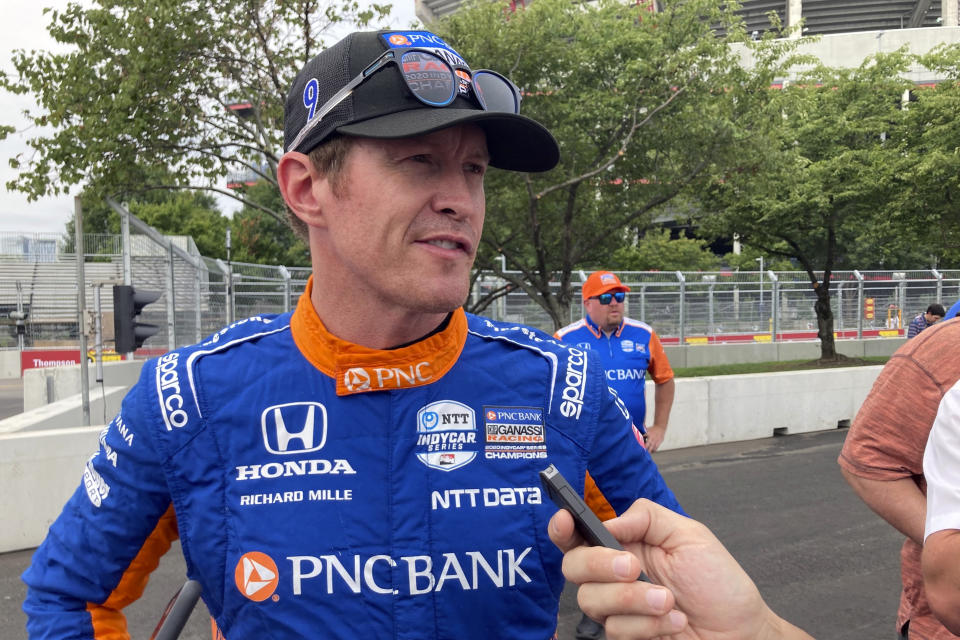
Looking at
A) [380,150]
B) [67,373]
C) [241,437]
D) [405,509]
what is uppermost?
[380,150]

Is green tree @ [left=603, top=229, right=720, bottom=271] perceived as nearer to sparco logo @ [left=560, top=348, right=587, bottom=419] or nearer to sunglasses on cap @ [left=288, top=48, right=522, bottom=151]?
sparco logo @ [left=560, top=348, right=587, bottom=419]

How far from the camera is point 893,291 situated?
22.1 metres

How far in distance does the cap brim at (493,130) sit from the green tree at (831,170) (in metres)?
15.3

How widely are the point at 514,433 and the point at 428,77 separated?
2.16 feet

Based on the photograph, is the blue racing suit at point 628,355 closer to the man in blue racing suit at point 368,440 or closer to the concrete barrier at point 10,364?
the man in blue racing suit at point 368,440

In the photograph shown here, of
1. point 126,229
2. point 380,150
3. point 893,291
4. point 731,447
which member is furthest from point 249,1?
point 893,291

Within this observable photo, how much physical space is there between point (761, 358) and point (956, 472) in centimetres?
2122

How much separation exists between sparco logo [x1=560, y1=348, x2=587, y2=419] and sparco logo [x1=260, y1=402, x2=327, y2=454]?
451 mm

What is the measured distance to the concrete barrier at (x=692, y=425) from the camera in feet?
21.6

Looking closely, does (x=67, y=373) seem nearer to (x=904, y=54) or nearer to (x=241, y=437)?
(x=241, y=437)

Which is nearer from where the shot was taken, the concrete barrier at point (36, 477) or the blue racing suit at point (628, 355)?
the blue racing suit at point (628, 355)

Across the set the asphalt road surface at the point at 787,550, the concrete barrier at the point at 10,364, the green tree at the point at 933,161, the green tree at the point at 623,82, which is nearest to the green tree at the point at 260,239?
the concrete barrier at the point at 10,364

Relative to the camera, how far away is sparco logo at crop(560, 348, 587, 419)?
4.89 feet

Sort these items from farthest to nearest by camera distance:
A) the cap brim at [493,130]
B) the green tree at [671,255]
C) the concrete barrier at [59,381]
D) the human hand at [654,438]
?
1. the green tree at [671,255]
2. the concrete barrier at [59,381]
3. the human hand at [654,438]
4. the cap brim at [493,130]
